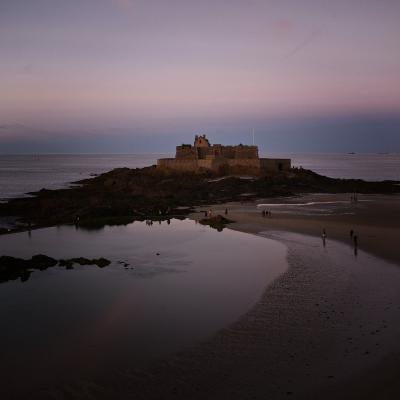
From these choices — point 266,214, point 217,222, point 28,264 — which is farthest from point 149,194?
point 28,264

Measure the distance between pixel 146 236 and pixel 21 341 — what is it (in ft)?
50.7

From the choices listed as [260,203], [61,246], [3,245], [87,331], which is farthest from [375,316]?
[260,203]

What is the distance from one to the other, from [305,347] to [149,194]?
3481 cm

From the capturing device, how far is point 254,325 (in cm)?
1240

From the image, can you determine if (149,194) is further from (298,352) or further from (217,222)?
(298,352)

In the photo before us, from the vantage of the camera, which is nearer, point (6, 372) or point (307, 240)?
point (6, 372)

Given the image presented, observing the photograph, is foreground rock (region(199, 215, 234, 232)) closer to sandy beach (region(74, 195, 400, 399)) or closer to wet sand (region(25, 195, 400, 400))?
sandy beach (region(74, 195, 400, 399))

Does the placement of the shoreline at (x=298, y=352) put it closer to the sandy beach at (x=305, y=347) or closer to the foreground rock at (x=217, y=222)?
the sandy beach at (x=305, y=347)

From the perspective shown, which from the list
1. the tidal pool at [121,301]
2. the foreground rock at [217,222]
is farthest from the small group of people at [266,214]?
the tidal pool at [121,301]

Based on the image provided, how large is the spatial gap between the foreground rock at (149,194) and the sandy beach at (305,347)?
1820 cm

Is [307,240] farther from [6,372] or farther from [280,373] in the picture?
[6,372]

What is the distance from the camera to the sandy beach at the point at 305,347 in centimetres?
896

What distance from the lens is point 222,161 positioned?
5603 centimetres

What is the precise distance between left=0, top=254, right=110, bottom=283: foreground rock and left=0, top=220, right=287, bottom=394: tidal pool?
0.47m
